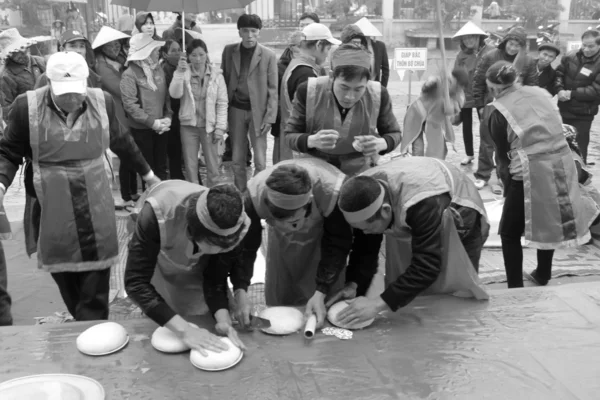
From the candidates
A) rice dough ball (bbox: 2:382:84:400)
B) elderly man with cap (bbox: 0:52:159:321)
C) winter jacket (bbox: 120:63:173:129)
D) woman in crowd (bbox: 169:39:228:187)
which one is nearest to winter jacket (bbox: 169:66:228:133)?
woman in crowd (bbox: 169:39:228:187)

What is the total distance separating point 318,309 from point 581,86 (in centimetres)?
394

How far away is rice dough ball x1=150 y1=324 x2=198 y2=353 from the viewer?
169cm

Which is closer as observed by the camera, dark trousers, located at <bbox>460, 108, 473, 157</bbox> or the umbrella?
the umbrella

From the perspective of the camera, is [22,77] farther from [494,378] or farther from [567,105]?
[567,105]

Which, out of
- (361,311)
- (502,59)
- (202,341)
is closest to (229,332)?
(202,341)

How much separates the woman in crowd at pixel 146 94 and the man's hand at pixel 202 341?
8.63 feet

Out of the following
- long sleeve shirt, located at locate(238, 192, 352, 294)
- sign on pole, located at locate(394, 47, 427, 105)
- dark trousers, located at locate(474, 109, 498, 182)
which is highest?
sign on pole, located at locate(394, 47, 427, 105)

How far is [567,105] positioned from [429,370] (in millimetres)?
4021

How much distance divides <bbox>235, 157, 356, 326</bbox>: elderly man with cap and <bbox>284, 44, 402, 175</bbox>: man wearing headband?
0.17 m

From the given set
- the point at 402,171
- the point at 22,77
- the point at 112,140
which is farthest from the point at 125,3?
the point at 402,171

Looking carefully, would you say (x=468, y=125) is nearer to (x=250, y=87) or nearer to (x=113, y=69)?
(x=250, y=87)

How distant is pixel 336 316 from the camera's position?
74.1 inches

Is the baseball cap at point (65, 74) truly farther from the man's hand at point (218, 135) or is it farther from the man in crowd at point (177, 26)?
the man in crowd at point (177, 26)

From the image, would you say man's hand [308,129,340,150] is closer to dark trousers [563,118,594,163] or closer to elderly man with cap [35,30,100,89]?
elderly man with cap [35,30,100,89]
